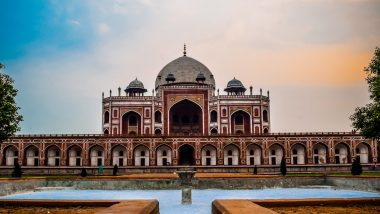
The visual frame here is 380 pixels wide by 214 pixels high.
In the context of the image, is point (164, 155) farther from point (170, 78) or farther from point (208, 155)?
point (170, 78)

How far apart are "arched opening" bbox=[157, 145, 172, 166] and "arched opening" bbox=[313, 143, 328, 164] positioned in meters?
13.9

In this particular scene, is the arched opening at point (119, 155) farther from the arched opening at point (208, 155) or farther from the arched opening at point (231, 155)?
the arched opening at point (231, 155)

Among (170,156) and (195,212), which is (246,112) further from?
(195,212)

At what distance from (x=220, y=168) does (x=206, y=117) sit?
1269 cm

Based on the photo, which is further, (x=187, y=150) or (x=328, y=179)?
(x=187, y=150)

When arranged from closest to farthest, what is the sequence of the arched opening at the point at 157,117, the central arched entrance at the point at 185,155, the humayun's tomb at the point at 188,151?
the humayun's tomb at the point at 188,151 < the central arched entrance at the point at 185,155 < the arched opening at the point at 157,117

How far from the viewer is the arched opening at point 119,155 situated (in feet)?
130

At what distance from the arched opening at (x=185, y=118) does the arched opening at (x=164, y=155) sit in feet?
33.8

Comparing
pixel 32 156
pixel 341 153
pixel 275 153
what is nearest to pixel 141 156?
pixel 32 156

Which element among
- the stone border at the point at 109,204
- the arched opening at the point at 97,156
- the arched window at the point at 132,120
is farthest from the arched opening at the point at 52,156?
the stone border at the point at 109,204

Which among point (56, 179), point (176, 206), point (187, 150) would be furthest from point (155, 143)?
point (176, 206)

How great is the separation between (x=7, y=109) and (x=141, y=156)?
2026 cm

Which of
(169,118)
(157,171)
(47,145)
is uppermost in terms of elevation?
(169,118)

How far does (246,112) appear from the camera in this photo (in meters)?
47.7
